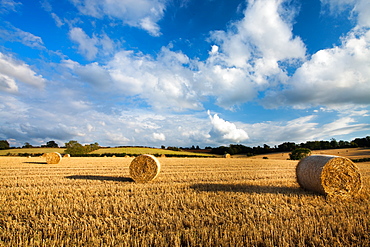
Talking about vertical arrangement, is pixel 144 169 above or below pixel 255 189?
above

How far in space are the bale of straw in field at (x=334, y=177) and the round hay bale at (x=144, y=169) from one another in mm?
6397

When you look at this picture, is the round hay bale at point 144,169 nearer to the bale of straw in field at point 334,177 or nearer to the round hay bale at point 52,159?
the bale of straw in field at point 334,177

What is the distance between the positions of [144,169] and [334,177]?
298 inches

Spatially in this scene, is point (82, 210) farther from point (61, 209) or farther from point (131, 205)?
point (131, 205)

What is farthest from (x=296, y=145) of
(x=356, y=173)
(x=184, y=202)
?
(x=184, y=202)

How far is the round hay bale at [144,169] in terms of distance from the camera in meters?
10.1

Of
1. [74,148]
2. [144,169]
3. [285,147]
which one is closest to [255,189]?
[144,169]

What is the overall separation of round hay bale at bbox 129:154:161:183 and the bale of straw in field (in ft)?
21.0

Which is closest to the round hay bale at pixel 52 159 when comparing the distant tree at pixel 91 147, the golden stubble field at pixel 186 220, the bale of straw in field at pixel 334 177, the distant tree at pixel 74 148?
the golden stubble field at pixel 186 220

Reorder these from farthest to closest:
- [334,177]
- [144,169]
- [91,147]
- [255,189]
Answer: [91,147]
[144,169]
[255,189]
[334,177]

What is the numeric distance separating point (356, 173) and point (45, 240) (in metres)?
8.81

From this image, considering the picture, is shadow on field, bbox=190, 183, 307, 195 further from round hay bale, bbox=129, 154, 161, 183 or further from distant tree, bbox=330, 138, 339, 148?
distant tree, bbox=330, 138, 339, 148

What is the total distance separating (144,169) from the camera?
10391 mm

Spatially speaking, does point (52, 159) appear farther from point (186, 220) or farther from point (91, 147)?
point (91, 147)
